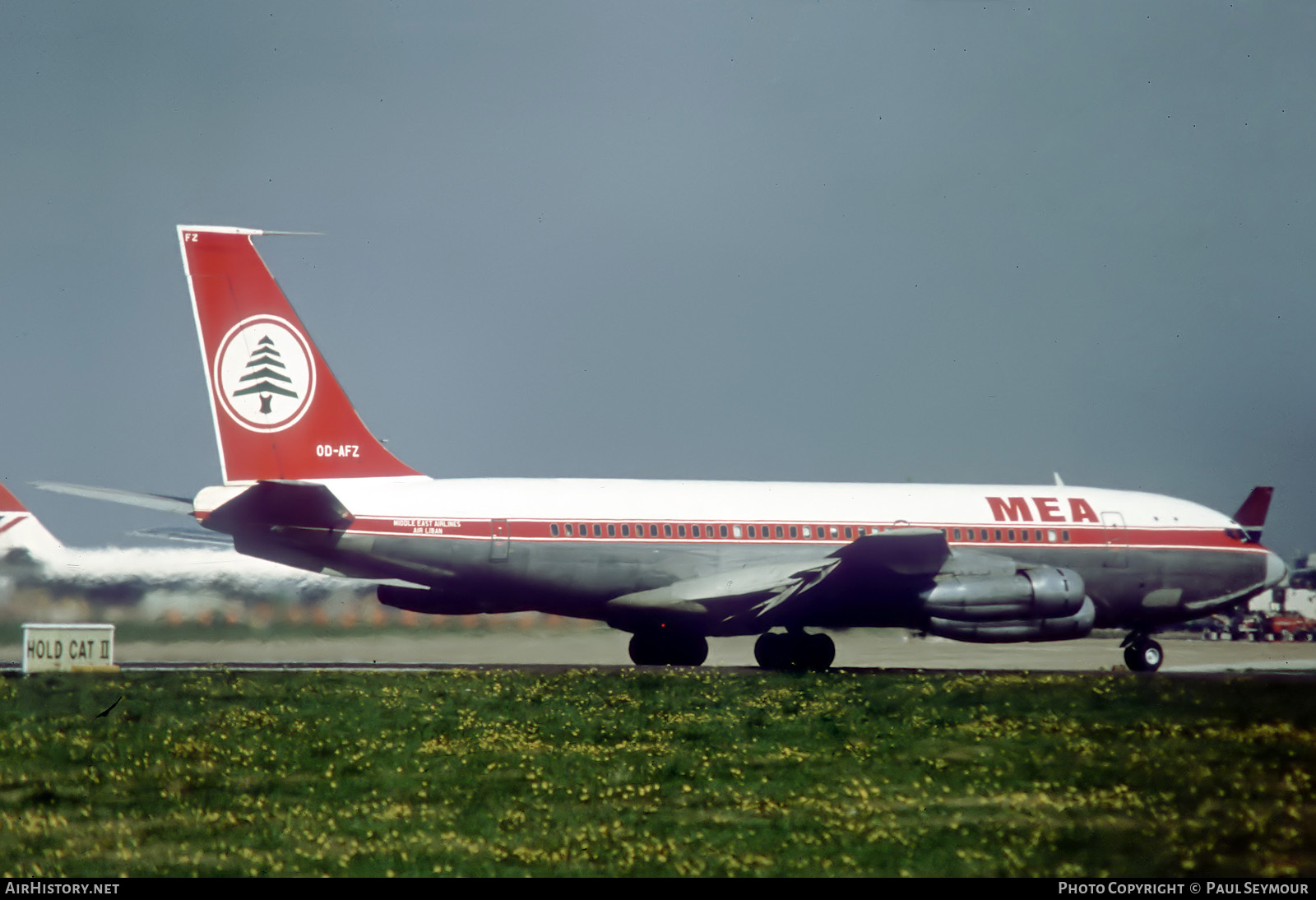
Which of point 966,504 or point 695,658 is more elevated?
point 966,504

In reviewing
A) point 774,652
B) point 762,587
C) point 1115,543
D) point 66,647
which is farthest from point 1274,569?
point 66,647

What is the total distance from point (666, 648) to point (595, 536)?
3.51 meters

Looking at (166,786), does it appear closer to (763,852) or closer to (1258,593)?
(763,852)

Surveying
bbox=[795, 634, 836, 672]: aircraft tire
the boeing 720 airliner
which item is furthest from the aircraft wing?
bbox=[795, 634, 836, 672]: aircraft tire

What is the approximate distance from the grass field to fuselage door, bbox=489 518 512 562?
549 cm

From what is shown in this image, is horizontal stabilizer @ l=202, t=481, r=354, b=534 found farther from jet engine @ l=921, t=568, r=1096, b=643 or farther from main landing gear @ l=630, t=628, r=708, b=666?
jet engine @ l=921, t=568, r=1096, b=643

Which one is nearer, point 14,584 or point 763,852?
point 763,852

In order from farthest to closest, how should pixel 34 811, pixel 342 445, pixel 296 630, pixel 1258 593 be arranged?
1. pixel 1258 593
2. pixel 296 630
3. pixel 342 445
4. pixel 34 811

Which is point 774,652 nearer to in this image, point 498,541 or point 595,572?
point 595,572

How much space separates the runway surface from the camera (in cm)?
2706

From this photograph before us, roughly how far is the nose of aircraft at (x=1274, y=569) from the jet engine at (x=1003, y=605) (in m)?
7.19

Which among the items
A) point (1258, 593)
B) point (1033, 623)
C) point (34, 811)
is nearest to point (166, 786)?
point (34, 811)
